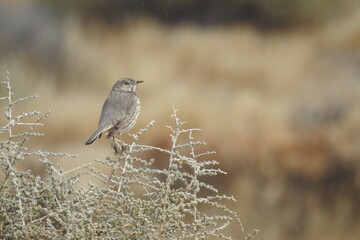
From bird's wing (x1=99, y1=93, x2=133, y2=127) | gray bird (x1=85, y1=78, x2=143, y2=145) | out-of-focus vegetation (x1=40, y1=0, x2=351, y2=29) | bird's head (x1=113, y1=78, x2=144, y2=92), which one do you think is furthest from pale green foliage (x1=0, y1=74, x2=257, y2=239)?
out-of-focus vegetation (x1=40, y1=0, x2=351, y2=29)

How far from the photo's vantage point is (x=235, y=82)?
13.1m

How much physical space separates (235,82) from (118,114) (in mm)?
7815

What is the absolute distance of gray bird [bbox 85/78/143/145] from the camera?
532 cm

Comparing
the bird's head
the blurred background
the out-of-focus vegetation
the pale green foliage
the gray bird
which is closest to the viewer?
the pale green foliage

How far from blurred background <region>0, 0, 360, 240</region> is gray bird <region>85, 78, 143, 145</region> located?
2.29 metres

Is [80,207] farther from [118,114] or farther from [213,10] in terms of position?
[213,10]

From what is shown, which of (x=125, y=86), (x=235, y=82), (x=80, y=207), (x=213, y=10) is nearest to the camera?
(x=80, y=207)

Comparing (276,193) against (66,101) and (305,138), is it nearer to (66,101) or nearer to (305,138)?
(305,138)

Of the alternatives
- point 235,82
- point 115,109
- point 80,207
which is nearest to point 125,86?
point 115,109

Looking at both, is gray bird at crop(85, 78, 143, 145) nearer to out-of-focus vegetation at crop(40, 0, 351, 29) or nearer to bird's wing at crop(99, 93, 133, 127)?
bird's wing at crop(99, 93, 133, 127)

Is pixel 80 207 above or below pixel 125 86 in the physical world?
below

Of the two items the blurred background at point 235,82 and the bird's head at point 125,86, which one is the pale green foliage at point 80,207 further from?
the blurred background at point 235,82

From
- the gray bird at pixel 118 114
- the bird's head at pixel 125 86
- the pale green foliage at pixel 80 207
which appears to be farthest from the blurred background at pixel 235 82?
the pale green foliage at pixel 80 207

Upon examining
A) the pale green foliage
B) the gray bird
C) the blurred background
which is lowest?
the pale green foliage
